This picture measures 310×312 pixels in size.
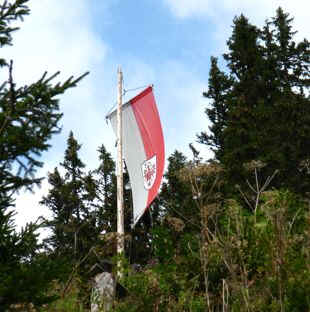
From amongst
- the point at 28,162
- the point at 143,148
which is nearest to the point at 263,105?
the point at 143,148

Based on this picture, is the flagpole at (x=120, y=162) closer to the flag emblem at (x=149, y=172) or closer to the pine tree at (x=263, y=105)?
the flag emblem at (x=149, y=172)

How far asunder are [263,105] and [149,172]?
32.0 feet

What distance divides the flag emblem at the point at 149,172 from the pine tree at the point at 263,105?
22.9ft

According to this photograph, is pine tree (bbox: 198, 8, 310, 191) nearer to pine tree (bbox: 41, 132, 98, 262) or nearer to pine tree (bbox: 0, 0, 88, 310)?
pine tree (bbox: 41, 132, 98, 262)

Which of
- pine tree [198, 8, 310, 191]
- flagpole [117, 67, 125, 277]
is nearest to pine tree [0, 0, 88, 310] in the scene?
flagpole [117, 67, 125, 277]

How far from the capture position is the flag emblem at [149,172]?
14945 millimetres

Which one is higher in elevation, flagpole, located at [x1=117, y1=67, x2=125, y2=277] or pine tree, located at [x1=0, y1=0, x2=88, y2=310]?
flagpole, located at [x1=117, y1=67, x2=125, y2=277]

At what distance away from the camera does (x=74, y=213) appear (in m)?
29.3

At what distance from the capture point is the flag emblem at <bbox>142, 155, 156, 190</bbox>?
49.0 ft

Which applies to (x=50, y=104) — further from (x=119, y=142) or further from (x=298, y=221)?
(x=119, y=142)

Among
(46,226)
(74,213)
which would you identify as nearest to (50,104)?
(46,226)

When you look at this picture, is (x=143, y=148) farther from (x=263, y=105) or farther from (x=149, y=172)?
(x=263, y=105)

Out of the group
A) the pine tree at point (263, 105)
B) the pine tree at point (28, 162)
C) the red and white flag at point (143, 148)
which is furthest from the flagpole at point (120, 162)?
the pine tree at point (28, 162)

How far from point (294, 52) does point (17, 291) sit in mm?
24339
